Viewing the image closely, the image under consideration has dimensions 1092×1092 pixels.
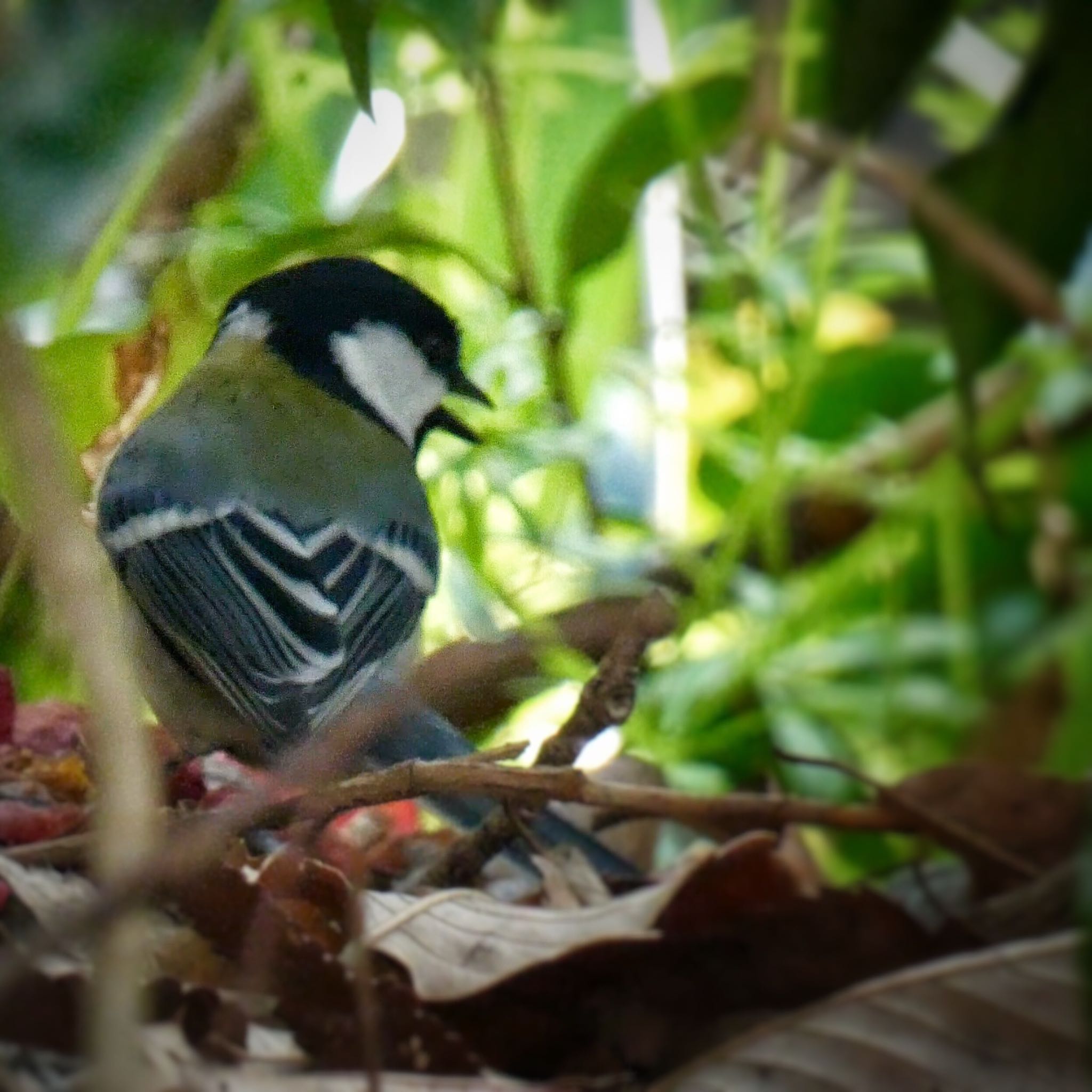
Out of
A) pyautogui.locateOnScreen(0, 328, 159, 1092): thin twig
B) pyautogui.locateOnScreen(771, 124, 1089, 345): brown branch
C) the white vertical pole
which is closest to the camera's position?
pyautogui.locateOnScreen(0, 328, 159, 1092): thin twig

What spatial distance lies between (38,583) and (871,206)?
1.51 metres

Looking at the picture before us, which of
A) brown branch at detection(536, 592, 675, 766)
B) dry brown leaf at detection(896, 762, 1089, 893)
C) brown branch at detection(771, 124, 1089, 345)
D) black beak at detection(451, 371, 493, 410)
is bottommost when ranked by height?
dry brown leaf at detection(896, 762, 1089, 893)

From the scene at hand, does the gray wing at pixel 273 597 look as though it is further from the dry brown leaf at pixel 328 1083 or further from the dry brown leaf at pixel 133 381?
the dry brown leaf at pixel 328 1083

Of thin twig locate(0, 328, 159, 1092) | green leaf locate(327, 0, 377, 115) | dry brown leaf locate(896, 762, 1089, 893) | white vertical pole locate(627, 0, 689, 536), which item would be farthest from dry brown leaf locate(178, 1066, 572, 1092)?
white vertical pole locate(627, 0, 689, 536)

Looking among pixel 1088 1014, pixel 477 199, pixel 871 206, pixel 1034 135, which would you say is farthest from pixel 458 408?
pixel 871 206

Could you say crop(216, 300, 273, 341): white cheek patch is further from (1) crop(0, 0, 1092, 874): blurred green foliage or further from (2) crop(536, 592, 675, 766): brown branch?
(2) crop(536, 592, 675, 766): brown branch

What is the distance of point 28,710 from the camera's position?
2.58 feet

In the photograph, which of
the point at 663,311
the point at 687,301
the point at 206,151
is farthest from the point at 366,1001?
the point at 687,301

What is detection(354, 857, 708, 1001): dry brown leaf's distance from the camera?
0.57 metres

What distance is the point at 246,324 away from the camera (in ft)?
3.28

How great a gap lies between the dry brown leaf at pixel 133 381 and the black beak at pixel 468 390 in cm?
19

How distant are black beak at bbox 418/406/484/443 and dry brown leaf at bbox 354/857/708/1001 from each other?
1.47ft

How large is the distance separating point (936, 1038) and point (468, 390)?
23.5 inches

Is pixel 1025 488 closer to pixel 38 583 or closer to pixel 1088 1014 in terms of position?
pixel 38 583
